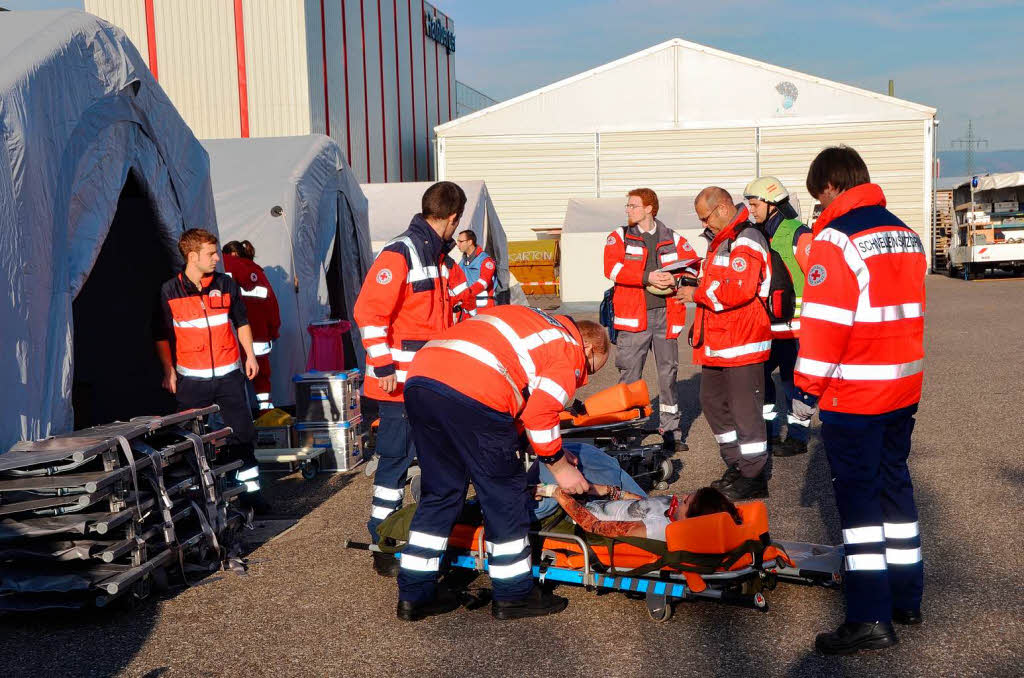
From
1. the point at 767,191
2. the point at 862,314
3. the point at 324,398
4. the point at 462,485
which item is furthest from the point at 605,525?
the point at 324,398

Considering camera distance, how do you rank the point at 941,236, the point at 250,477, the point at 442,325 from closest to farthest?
the point at 442,325
the point at 250,477
the point at 941,236

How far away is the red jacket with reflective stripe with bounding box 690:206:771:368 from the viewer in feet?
20.3

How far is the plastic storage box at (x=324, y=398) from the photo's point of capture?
8.10m

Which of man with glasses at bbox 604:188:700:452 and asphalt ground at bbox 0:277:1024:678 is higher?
man with glasses at bbox 604:188:700:452

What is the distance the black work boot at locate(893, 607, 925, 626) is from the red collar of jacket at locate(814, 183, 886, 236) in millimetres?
1765

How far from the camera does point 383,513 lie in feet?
17.6

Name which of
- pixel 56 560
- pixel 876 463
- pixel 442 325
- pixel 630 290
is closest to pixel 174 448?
pixel 56 560

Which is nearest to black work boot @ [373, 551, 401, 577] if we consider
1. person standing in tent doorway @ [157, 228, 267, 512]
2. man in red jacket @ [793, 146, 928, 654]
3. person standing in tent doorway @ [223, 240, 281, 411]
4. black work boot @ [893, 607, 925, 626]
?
person standing in tent doorway @ [157, 228, 267, 512]

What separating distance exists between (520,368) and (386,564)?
168 cm

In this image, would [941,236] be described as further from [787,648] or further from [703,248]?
[787,648]

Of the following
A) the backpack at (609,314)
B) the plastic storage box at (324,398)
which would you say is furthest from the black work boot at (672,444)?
the plastic storage box at (324,398)

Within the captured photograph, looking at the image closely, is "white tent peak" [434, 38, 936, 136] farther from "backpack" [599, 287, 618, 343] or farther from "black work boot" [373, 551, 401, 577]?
"black work boot" [373, 551, 401, 577]

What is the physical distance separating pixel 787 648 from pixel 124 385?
6143 mm

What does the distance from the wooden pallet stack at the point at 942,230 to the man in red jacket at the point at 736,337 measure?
28.6m
